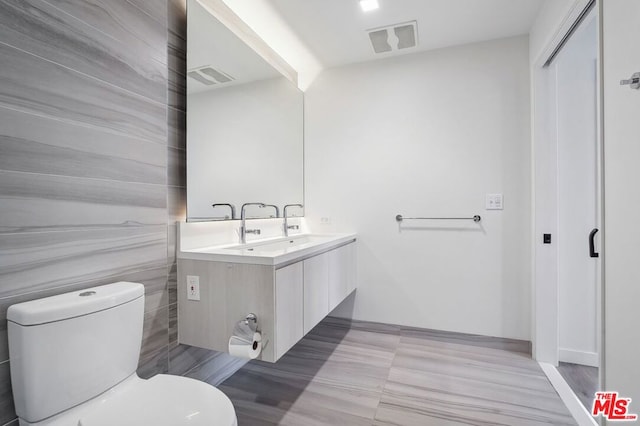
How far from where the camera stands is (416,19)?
2211mm

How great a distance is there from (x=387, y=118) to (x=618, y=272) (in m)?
1.95

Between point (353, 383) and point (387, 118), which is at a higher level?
point (387, 118)

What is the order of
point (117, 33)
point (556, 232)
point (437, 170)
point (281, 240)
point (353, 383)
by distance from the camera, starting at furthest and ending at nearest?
point (437, 170)
point (281, 240)
point (556, 232)
point (353, 383)
point (117, 33)

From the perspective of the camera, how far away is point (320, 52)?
2.67 m

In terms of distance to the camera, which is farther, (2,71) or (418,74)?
(418,74)

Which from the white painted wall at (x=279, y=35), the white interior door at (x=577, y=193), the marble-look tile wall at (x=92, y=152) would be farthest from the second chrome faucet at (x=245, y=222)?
the white interior door at (x=577, y=193)

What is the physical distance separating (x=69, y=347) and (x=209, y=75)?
154cm

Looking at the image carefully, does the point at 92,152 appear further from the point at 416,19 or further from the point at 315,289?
the point at 416,19

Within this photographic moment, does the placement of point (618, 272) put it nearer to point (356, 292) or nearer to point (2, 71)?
point (356, 292)

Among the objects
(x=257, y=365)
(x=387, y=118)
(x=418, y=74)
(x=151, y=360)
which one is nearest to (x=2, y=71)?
(x=151, y=360)

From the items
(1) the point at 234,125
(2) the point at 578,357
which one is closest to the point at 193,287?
(1) the point at 234,125

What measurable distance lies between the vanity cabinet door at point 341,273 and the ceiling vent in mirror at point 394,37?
1.65 meters

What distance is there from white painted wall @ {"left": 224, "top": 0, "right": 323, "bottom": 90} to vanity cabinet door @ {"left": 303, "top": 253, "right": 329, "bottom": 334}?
5.57 feet

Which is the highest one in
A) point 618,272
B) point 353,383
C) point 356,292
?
point 618,272
